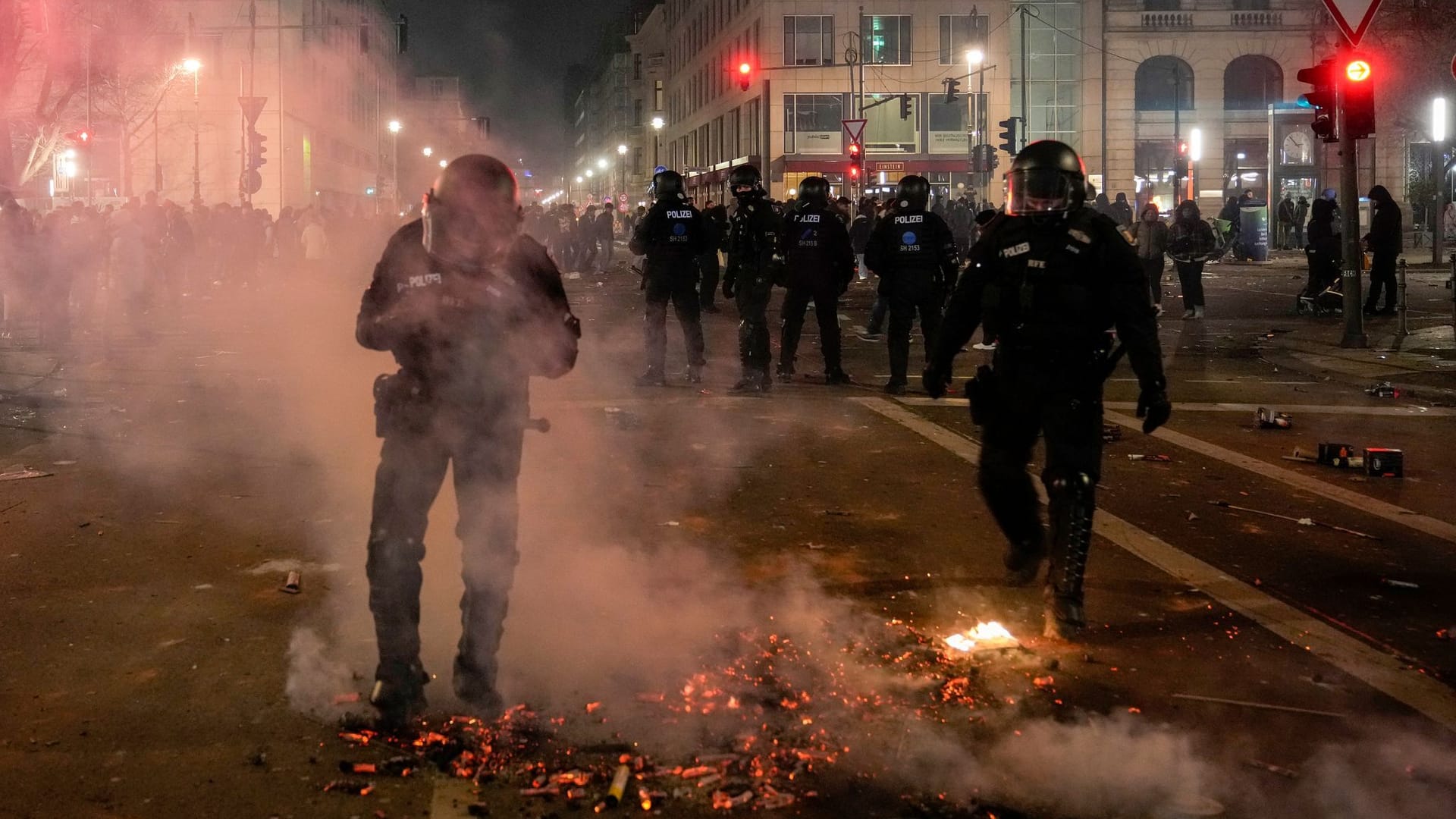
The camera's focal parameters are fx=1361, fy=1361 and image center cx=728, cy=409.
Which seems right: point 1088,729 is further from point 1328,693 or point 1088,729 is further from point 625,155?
point 625,155

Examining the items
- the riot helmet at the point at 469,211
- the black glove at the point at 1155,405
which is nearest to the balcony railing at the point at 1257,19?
the black glove at the point at 1155,405

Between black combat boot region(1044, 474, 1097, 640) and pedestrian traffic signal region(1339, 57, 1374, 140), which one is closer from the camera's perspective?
black combat boot region(1044, 474, 1097, 640)

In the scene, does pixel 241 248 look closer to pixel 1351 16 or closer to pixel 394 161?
pixel 1351 16

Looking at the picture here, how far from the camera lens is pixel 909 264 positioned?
11.5 meters

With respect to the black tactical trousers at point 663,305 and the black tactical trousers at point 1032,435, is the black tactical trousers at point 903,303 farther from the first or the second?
the black tactical trousers at point 1032,435

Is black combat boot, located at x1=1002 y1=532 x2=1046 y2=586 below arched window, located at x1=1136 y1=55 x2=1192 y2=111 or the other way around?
below

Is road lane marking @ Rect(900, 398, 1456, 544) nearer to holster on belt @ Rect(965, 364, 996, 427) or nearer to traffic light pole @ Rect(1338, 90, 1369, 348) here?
holster on belt @ Rect(965, 364, 996, 427)

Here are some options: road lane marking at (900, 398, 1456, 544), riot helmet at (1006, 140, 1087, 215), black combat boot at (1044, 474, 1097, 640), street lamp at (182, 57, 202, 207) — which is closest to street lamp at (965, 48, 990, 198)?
street lamp at (182, 57, 202, 207)

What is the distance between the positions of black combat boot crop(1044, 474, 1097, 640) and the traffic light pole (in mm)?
10494

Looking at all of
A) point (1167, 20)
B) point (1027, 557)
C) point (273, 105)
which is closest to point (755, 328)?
point (1027, 557)

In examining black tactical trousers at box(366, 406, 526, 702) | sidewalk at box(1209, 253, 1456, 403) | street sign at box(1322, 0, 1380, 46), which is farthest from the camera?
street sign at box(1322, 0, 1380, 46)

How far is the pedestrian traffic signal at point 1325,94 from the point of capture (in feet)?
46.2

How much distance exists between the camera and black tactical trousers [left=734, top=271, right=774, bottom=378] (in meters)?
11.4

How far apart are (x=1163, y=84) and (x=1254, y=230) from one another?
20.1 m
